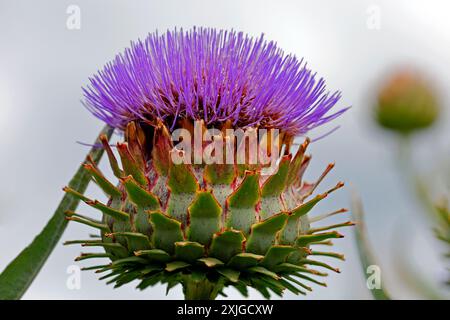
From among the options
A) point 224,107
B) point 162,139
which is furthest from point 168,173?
point 224,107

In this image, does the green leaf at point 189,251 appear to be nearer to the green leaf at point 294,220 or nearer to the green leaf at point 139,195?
the green leaf at point 139,195

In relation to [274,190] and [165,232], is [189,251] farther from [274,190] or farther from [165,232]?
[274,190]

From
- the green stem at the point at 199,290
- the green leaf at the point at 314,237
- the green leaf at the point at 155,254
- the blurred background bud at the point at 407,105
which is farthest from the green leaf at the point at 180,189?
the blurred background bud at the point at 407,105

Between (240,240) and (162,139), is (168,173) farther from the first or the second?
(240,240)

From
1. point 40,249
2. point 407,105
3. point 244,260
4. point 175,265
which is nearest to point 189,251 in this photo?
point 175,265

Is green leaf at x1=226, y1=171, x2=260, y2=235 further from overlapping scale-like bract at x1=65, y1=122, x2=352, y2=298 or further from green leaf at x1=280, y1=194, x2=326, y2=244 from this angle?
green leaf at x1=280, y1=194, x2=326, y2=244
